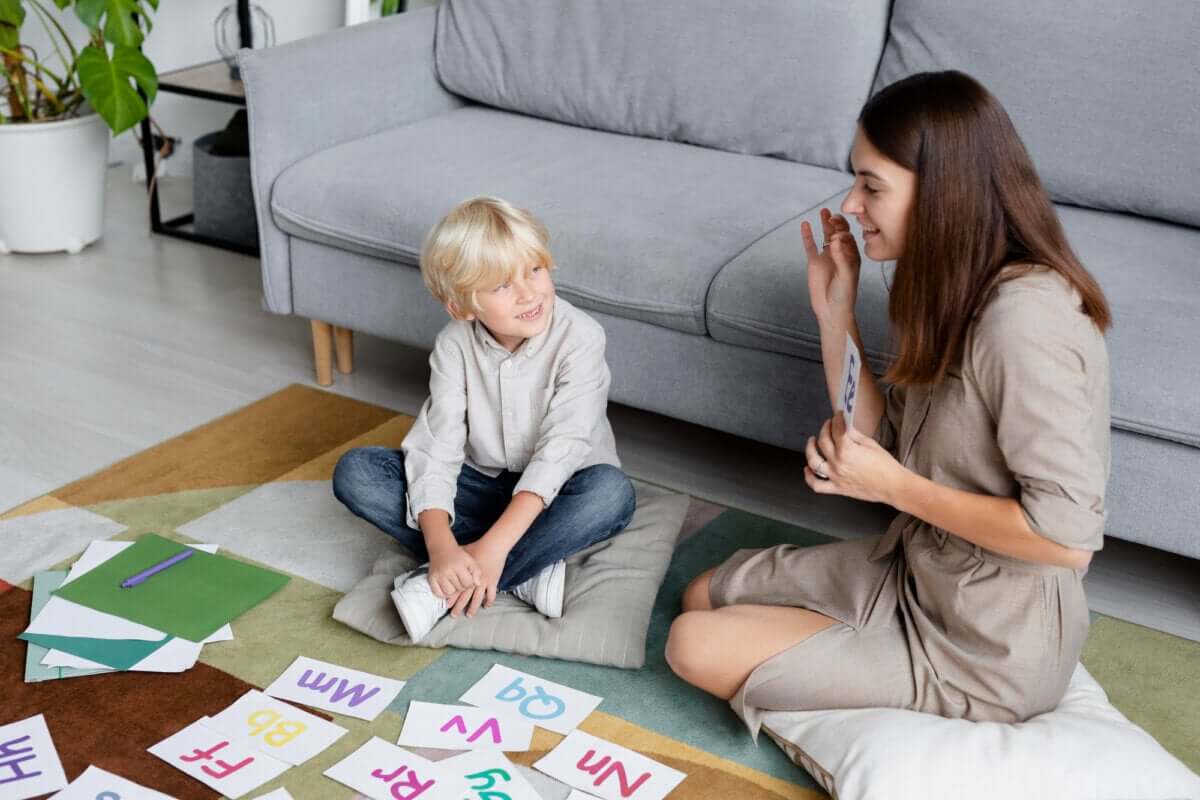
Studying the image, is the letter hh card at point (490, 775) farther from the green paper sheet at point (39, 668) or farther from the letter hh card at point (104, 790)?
the green paper sheet at point (39, 668)

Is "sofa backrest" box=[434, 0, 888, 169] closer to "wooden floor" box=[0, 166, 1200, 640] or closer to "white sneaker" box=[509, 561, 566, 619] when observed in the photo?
"wooden floor" box=[0, 166, 1200, 640]

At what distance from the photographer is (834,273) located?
183 cm

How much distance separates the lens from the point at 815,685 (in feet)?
5.22

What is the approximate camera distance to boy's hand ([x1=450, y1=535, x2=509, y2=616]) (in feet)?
6.00

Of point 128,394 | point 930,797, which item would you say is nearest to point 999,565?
point 930,797

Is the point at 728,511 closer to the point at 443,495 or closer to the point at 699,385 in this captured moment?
the point at 699,385

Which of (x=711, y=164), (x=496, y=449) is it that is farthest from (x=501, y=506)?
(x=711, y=164)

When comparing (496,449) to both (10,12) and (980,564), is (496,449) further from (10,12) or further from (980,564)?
(10,12)

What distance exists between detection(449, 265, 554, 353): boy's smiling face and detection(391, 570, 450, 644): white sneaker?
385mm

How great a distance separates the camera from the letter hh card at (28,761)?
157 cm

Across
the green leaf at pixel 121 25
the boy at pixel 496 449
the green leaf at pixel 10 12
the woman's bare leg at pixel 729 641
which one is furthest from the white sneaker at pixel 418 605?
the green leaf at pixel 10 12

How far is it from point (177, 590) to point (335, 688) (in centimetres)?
38

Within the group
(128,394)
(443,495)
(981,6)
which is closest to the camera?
(443,495)

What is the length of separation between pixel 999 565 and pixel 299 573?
1.10m
